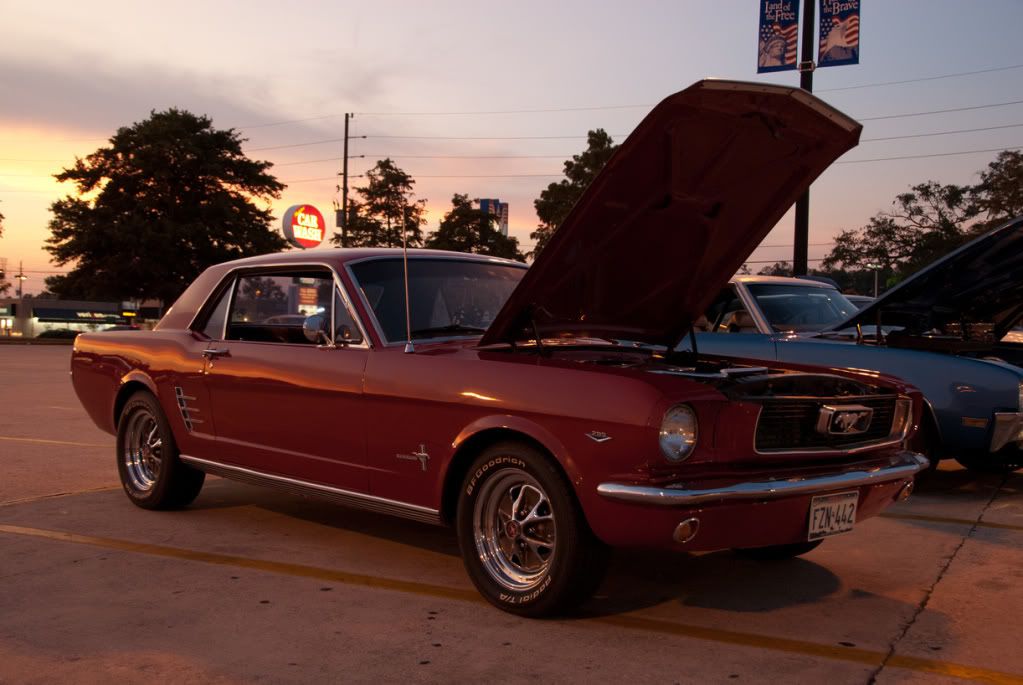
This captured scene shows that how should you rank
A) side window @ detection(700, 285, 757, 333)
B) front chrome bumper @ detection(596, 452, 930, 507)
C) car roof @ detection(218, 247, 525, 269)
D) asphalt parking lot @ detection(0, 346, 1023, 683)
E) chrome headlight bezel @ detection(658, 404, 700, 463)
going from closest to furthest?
asphalt parking lot @ detection(0, 346, 1023, 683) < front chrome bumper @ detection(596, 452, 930, 507) < chrome headlight bezel @ detection(658, 404, 700, 463) < car roof @ detection(218, 247, 525, 269) < side window @ detection(700, 285, 757, 333)

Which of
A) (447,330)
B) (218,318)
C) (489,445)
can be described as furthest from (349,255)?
(489,445)

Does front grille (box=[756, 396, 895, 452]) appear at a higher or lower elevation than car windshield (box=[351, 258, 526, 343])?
lower

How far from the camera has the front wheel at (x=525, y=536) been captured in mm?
3861

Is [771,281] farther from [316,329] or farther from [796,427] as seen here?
[316,329]

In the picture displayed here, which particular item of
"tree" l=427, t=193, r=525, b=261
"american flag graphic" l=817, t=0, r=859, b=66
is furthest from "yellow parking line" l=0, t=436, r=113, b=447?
"tree" l=427, t=193, r=525, b=261

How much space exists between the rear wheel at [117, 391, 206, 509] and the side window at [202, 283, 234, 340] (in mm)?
596

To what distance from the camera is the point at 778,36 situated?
648 inches

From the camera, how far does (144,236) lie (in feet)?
163

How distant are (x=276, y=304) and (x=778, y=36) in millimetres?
12994

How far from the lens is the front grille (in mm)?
4008

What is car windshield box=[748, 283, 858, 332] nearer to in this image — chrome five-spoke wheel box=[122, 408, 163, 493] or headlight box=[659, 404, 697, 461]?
headlight box=[659, 404, 697, 461]

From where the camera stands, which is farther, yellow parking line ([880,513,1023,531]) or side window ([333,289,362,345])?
yellow parking line ([880,513,1023,531])

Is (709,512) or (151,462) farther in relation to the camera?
(151,462)

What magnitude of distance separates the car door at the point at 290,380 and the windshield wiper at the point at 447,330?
0.93 feet
